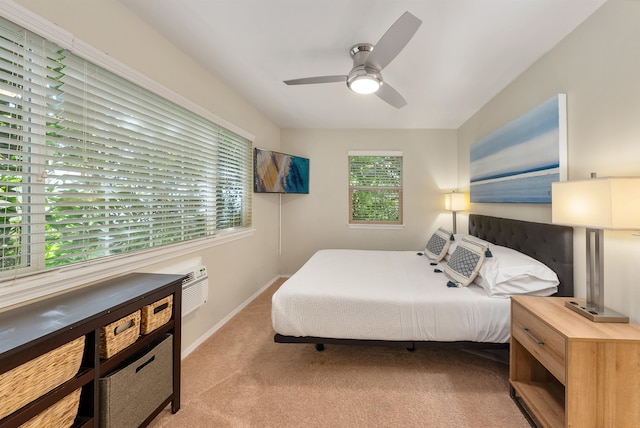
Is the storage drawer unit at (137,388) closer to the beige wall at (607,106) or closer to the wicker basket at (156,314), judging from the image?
the wicker basket at (156,314)

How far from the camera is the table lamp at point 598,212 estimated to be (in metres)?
1.19

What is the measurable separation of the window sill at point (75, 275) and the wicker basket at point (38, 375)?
415mm

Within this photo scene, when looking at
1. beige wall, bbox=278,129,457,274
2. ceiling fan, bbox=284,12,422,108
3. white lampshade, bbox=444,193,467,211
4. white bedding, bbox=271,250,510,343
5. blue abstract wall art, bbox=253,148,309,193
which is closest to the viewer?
ceiling fan, bbox=284,12,422,108

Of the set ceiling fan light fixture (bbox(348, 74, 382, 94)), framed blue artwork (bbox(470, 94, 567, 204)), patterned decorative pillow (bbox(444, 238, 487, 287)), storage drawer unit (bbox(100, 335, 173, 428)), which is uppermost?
ceiling fan light fixture (bbox(348, 74, 382, 94))

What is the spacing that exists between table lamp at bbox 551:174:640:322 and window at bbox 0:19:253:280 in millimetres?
2677

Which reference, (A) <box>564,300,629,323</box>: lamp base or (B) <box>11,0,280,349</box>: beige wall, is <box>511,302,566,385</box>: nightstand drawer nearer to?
(A) <box>564,300,629,323</box>: lamp base

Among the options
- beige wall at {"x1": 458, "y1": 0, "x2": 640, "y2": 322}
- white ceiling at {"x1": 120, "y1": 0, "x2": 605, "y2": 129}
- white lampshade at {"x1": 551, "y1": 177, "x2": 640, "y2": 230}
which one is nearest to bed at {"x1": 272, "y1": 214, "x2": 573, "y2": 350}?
beige wall at {"x1": 458, "y1": 0, "x2": 640, "y2": 322}

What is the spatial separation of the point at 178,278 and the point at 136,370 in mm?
500

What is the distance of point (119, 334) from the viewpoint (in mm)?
1221

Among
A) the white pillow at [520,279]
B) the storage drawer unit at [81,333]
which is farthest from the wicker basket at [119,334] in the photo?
the white pillow at [520,279]

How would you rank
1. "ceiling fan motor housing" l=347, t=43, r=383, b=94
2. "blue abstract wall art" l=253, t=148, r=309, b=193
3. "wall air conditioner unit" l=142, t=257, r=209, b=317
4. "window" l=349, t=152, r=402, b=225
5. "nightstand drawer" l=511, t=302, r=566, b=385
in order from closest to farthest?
1. "nightstand drawer" l=511, t=302, r=566, b=385
2. "ceiling fan motor housing" l=347, t=43, r=383, b=94
3. "wall air conditioner unit" l=142, t=257, r=209, b=317
4. "blue abstract wall art" l=253, t=148, r=309, b=193
5. "window" l=349, t=152, r=402, b=225

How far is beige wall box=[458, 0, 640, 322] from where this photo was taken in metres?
1.45

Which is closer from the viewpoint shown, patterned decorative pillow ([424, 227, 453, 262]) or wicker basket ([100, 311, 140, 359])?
wicker basket ([100, 311, 140, 359])

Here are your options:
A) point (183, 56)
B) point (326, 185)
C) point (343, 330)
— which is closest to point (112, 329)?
point (343, 330)
